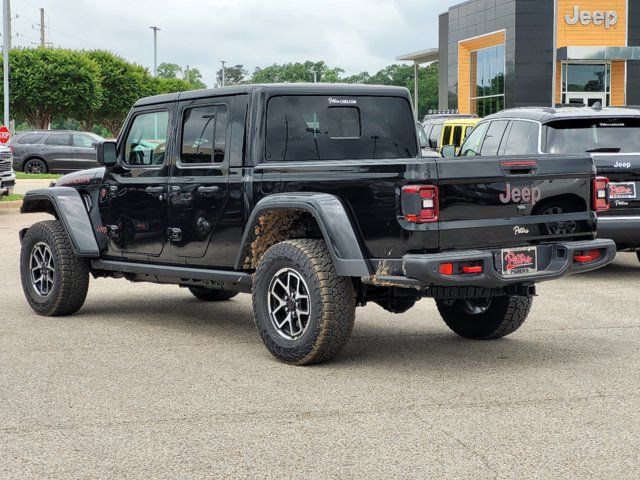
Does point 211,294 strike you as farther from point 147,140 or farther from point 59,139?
point 59,139

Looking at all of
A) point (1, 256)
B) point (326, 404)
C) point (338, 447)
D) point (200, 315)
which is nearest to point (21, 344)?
point (200, 315)

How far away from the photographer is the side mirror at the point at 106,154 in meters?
8.87

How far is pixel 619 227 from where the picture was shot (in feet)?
36.6

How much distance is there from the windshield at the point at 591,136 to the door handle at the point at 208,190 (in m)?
4.68

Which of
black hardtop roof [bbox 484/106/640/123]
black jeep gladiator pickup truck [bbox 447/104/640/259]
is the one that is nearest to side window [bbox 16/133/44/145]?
black hardtop roof [bbox 484/106/640/123]

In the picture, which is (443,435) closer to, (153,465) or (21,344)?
(153,465)

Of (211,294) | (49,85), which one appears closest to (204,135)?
(211,294)

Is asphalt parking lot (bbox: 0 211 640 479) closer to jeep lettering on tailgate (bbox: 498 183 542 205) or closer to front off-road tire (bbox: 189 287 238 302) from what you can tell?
front off-road tire (bbox: 189 287 238 302)

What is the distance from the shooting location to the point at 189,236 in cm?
805

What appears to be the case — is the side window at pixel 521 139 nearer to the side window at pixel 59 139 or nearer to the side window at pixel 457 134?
the side window at pixel 457 134

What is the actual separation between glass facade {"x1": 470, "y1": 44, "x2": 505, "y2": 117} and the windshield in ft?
137

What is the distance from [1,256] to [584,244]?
29.5 ft

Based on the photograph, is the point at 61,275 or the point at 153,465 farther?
the point at 61,275

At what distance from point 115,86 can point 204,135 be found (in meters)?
60.3
